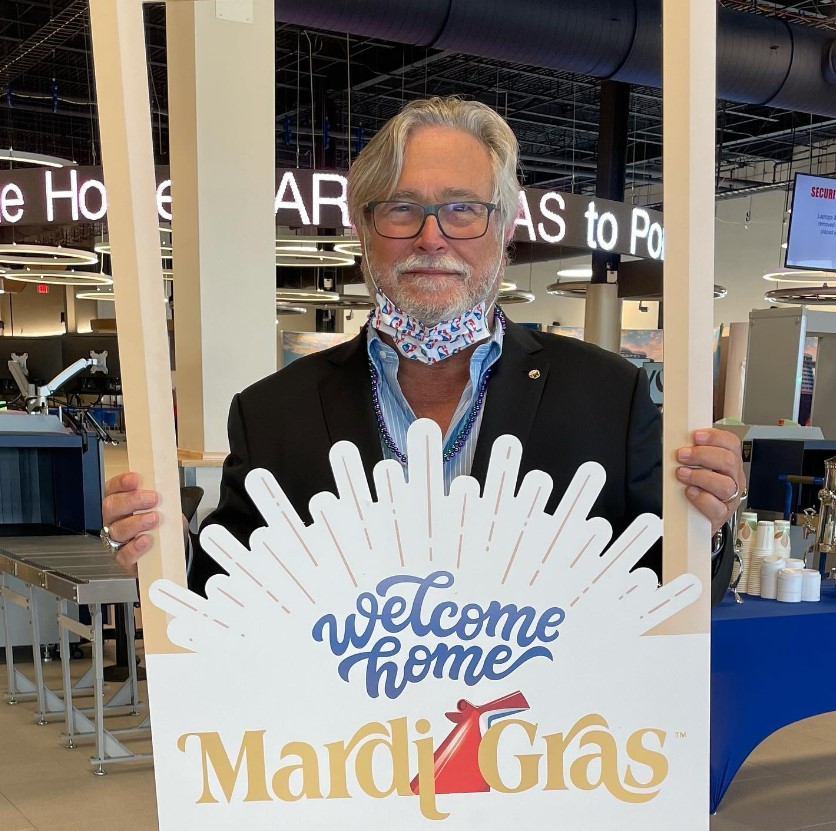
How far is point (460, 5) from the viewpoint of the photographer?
24.3 feet

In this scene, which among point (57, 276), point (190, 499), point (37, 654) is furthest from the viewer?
point (57, 276)

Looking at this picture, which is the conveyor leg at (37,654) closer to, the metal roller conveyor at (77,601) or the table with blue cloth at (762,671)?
the metal roller conveyor at (77,601)

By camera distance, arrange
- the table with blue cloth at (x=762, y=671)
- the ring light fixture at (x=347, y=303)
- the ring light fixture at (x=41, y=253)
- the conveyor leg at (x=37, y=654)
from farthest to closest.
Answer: the ring light fixture at (x=347, y=303) → the ring light fixture at (x=41, y=253) → the conveyor leg at (x=37, y=654) → the table with blue cloth at (x=762, y=671)

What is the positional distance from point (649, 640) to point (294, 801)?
481 millimetres

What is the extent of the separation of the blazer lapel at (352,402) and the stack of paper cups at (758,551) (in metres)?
2.38

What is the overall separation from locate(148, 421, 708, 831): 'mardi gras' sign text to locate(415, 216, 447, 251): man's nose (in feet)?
0.90

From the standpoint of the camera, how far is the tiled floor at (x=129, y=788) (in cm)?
341

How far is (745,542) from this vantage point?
3.44m

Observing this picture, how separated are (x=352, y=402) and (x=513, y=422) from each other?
24cm

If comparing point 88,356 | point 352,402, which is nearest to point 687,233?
point 352,402

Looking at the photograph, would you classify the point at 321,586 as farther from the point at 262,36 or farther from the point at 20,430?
the point at 20,430

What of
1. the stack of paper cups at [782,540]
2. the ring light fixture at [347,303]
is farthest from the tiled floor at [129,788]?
the ring light fixture at [347,303]

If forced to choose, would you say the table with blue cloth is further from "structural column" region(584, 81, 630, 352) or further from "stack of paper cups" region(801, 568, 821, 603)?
"structural column" region(584, 81, 630, 352)

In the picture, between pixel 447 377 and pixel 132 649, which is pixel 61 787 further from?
pixel 447 377
